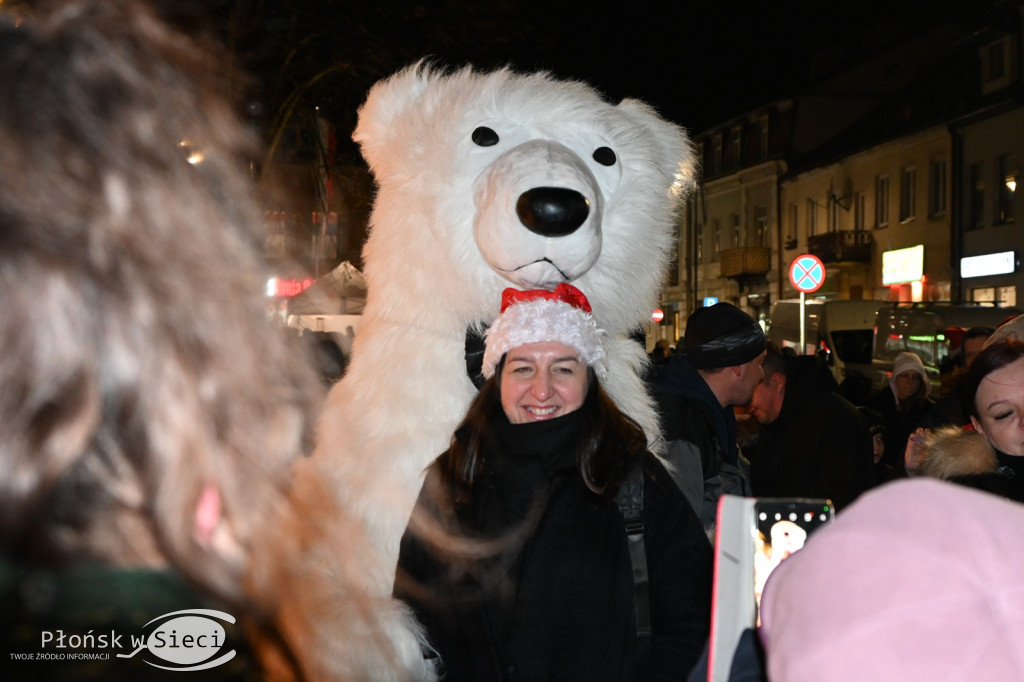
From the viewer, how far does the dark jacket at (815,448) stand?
15.2 ft

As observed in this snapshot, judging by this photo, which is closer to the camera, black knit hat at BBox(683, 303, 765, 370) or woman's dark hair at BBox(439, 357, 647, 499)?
woman's dark hair at BBox(439, 357, 647, 499)

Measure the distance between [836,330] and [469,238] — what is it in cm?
1755

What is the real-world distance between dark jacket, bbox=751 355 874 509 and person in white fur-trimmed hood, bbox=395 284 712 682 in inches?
88.8

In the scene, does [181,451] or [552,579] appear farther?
[552,579]

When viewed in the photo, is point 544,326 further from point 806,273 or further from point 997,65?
point 997,65

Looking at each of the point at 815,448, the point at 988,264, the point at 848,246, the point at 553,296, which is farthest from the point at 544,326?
the point at 848,246

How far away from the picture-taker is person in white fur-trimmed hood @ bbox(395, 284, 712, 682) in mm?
2449

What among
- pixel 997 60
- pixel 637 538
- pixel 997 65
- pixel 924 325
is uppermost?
pixel 997 60

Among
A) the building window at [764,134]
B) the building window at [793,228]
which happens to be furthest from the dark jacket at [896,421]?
the building window at [764,134]

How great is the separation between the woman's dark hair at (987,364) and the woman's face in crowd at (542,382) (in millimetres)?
1261

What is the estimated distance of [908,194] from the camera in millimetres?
28797

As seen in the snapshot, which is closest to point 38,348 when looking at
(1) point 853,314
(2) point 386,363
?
(2) point 386,363

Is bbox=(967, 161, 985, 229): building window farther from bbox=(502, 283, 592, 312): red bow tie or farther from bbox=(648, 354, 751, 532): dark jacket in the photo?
bbox=(502, 283, 592, 312): red bow tie

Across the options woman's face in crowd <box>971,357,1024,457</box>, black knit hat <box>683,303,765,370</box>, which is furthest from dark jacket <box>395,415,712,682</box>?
black knit hat <box>683,303,765,370</box>
